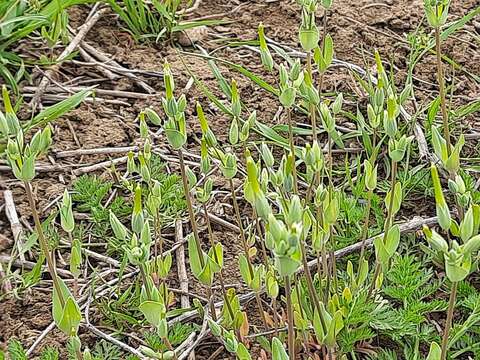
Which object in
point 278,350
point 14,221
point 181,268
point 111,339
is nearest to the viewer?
point 278,350

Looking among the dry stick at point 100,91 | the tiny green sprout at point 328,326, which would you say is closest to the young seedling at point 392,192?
the tiny green sprout at point 328,326

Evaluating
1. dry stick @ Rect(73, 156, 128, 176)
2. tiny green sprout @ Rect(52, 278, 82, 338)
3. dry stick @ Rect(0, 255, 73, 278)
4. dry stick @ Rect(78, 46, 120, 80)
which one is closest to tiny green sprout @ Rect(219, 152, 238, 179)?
tiny green sprout @ Rect(52, 278, 82, 338)

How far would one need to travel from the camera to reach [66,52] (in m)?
2.65

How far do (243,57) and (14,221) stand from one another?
39.9 inches

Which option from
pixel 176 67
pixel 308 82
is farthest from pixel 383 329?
pixel 176 67

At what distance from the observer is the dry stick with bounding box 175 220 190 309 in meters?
1.92

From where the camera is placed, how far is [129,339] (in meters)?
1.79

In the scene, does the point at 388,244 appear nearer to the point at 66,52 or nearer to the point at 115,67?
the point at 115,67

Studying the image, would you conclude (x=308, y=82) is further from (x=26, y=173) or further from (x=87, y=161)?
(x=87, y=161)

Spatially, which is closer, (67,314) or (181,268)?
(67,314)

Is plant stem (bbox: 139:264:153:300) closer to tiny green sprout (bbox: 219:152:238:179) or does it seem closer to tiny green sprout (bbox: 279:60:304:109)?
tiny green sprout (bbox: 219:152:238:179)

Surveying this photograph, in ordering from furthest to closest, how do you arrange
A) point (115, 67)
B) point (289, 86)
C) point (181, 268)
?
→ 1. point (115, 67)
2. point (181, 268)
3. point (289, 86)

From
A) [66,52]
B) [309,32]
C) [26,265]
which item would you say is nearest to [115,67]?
[66,52]

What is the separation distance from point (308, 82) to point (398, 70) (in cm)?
112
